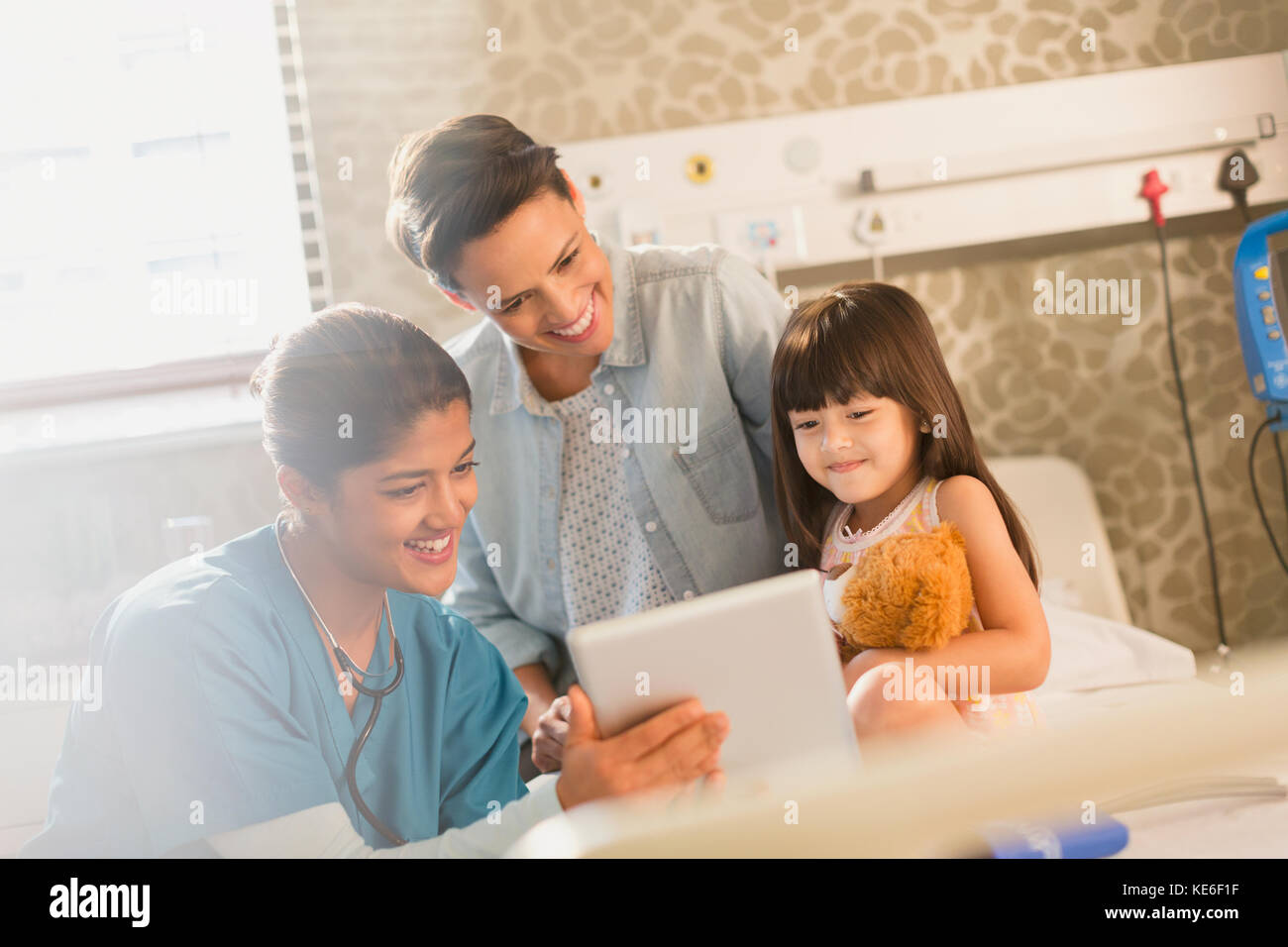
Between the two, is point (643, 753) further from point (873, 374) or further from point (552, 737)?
point (873, 374)

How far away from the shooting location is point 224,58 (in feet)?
2.94

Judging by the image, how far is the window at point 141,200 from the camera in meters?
0.79

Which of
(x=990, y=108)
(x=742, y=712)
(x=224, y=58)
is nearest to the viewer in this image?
(x=742, y=712)

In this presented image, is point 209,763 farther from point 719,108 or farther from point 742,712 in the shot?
point 719,108

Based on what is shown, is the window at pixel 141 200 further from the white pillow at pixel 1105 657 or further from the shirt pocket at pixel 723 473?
the white pillow at pixel 1105 657

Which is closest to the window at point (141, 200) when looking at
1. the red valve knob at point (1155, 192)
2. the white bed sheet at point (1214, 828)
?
the white bed sheet at point (1214, 828)

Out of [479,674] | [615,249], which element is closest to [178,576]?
[479,674]

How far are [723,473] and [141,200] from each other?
0.58 m

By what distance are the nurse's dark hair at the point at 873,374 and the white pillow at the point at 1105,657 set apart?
281 mm

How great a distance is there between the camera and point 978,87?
1344 millimetres

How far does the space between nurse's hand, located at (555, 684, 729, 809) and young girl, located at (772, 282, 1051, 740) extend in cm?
20

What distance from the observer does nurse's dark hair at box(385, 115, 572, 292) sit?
2.44 feet

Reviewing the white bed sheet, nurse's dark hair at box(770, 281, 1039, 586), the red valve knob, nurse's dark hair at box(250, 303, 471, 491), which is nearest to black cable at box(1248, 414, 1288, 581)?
the red valve knob
